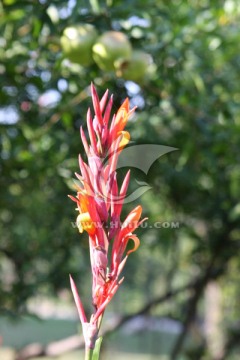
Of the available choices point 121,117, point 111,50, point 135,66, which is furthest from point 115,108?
point 121,117

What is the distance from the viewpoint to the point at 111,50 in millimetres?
1972

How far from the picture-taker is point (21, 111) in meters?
2.73

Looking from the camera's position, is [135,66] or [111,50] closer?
[111,50]

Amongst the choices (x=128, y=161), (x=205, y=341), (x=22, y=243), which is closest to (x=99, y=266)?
(x=128, y=161)

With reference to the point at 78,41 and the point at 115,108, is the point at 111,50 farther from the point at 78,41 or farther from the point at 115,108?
the point at 115,108

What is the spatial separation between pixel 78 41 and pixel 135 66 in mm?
234

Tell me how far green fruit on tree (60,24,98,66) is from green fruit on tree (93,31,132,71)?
0.03m

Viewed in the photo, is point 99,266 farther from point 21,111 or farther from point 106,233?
point 21,111

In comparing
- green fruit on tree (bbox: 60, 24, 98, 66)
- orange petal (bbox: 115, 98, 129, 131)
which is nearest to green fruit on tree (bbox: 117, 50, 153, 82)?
green fruit on tree (bbox: 60, 24, 98, 66)

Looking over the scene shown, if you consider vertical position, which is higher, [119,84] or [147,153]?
[119,84]

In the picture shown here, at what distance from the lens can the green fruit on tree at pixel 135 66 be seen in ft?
6.84

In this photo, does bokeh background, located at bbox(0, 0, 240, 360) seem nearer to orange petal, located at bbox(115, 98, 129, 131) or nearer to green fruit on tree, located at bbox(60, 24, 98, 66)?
green fruit on tree, located at bbox(60, 24, 98, 66)

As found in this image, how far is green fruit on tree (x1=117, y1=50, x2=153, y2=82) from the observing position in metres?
2.09

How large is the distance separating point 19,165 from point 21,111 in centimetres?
25
